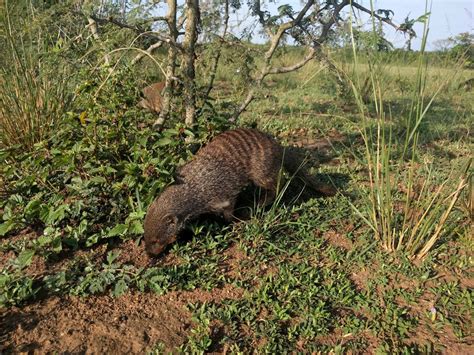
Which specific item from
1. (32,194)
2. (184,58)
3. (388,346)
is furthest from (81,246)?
(388,346)

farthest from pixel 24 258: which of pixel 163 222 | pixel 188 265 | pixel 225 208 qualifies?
pixel 225 208

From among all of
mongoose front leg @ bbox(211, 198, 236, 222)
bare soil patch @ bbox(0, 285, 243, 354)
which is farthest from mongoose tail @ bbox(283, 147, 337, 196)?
bare soil patch @ bbox(0, 285, 243, 354)

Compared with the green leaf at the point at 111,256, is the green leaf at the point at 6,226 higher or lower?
higher

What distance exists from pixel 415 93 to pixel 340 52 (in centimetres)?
101

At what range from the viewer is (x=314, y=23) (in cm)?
316

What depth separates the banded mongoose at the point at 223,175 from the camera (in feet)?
8.36

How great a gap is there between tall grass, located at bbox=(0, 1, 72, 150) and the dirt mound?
141 centimetres

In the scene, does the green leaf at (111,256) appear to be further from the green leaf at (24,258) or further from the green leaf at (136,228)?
the green leaf at (24,258)

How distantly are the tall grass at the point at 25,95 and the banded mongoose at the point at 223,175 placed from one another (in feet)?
3.67

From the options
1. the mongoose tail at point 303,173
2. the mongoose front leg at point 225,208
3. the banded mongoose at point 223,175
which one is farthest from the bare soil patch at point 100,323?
the mongoose tail at point 303,173

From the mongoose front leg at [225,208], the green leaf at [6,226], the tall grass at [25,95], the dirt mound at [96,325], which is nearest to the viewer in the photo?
the dirt mound at [96,325]

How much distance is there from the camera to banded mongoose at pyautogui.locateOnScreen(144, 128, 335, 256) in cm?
255

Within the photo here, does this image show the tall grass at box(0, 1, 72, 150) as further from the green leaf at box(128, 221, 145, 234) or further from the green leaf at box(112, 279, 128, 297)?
the green leaf at box(112, 279, 128, 297)

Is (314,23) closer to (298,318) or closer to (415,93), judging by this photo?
(415,93)
